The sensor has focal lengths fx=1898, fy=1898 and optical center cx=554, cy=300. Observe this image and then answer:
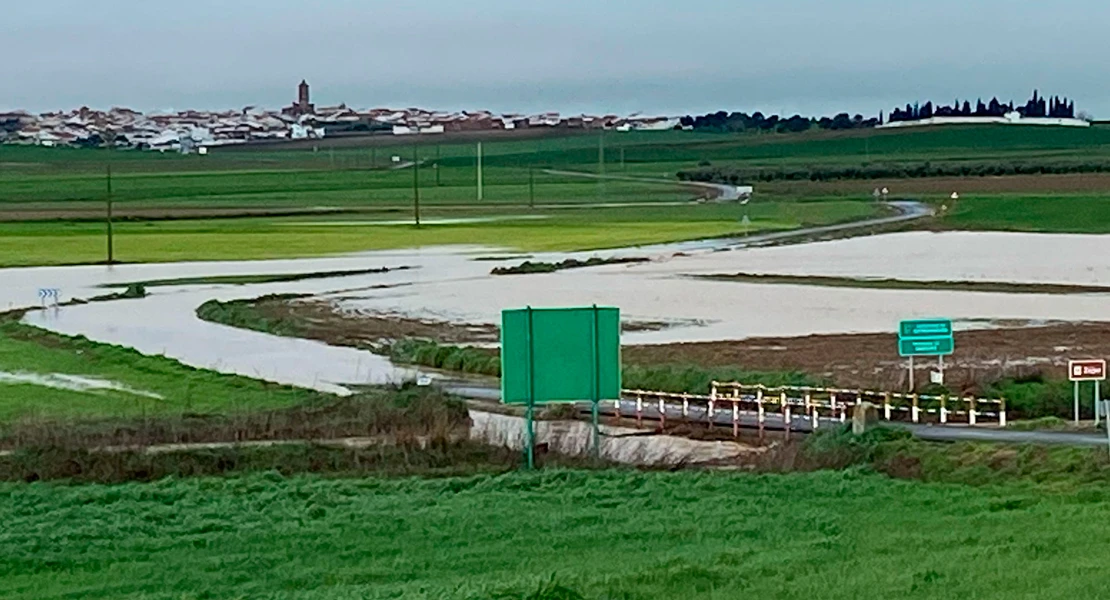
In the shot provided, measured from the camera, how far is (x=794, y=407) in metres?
28.3

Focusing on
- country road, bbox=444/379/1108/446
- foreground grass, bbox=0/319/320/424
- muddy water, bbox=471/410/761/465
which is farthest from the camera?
foreground grass, bbox=0/319/320/424

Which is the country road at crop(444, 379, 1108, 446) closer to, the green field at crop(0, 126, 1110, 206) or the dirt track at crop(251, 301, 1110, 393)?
the dirt track at crop(251, 301, 1110, 393)

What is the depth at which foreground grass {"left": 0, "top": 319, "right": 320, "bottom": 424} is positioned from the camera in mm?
29688


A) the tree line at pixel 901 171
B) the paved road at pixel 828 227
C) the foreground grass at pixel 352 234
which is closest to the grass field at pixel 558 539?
the foreground grass at pixel 352 234

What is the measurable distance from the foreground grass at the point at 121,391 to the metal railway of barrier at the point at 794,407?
18.4ft

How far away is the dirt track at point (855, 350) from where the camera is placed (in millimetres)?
32500

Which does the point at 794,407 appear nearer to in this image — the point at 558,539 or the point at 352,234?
the point at 558,539

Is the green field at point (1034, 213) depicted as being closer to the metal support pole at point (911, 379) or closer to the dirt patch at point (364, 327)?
the dirt patch at point (364, 327)

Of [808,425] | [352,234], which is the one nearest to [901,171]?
[352,234]

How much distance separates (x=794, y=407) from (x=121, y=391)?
473 inches

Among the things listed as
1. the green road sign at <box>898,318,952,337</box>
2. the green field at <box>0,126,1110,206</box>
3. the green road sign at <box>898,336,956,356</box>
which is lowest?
the green road sign at <box>898,336,956,356</box>

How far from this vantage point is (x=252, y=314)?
160ft

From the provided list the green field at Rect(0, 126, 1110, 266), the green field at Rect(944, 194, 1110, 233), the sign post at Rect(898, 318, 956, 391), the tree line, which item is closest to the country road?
the sign post at Rect(898, 318, 956, 391)

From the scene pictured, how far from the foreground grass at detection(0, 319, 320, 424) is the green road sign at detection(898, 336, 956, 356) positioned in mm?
9255
